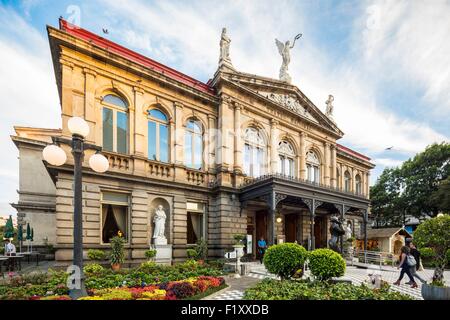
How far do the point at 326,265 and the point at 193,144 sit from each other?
1067 centimetres

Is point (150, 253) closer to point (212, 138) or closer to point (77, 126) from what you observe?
point (212, 138)

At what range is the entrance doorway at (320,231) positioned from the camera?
2228 cm

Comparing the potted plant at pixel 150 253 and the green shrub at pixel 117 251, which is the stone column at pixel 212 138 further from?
the green shrub at pixel 117 251

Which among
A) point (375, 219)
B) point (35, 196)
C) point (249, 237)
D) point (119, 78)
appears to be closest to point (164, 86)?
point (119, 78)

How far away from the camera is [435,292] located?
668cm

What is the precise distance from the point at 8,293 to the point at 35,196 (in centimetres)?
1653

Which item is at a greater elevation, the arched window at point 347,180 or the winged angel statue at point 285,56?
the winged angel statue at point 285,56

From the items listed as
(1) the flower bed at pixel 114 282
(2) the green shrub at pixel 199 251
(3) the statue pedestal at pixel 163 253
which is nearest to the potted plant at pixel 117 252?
(1) the flower bed at pixel 114 282

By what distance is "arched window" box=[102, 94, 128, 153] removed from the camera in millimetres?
13266

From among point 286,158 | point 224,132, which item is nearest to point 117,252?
point 224,132

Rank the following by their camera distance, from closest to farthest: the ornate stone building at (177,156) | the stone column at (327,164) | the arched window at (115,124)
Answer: the ornate stone building at (177,156), the arched window at (115,124), the stone column at (327,164)

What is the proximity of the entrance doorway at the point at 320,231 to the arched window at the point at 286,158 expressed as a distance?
17.4 ft

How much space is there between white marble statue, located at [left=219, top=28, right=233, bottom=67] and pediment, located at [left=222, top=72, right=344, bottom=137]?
1002mm

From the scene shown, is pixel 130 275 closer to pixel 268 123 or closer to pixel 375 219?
pixel 268 123
